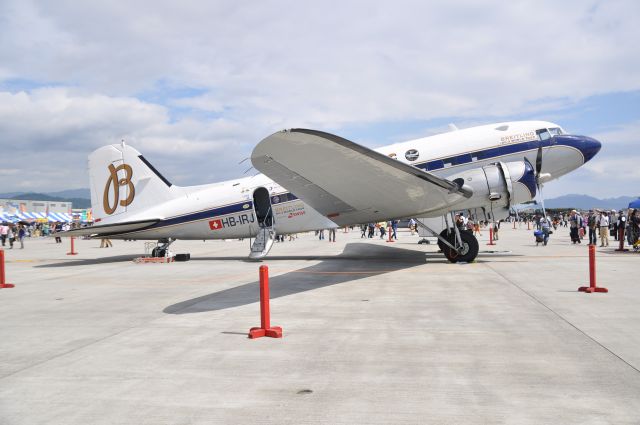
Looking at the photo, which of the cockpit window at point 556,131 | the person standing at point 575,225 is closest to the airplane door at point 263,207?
the cockpit window at point 556,131

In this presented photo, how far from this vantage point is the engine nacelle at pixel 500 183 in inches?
556

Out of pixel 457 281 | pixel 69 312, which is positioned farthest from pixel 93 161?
pixel 457 281

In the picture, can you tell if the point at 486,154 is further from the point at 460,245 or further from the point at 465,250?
the point at 465,250

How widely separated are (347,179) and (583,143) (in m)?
8.50

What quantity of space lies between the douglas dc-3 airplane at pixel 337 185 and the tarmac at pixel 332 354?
9.78 feet

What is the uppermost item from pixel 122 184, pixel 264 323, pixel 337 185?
pixel 122 184

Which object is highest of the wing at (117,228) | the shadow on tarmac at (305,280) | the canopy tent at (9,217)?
the canopy tent at (9,217)

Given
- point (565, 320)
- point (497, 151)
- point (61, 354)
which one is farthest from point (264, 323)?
point (497, 151)

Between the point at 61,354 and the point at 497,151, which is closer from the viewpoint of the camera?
the point at 61,354

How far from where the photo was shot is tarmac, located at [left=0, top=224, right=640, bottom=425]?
4020mm

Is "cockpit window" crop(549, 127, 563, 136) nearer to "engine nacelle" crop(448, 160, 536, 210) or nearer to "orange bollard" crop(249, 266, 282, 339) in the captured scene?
"engine nacelle" crop(448, 160, 536, 210)

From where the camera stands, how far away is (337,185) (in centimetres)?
1274

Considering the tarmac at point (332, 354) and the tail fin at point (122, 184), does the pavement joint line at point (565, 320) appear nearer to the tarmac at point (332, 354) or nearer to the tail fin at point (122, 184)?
the tarmac at point (332, 354)

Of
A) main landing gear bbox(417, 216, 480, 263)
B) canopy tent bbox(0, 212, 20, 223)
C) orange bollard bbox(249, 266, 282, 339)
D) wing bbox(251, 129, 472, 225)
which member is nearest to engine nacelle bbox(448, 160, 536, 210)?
wing bbox(251, 129, 472, 225)
